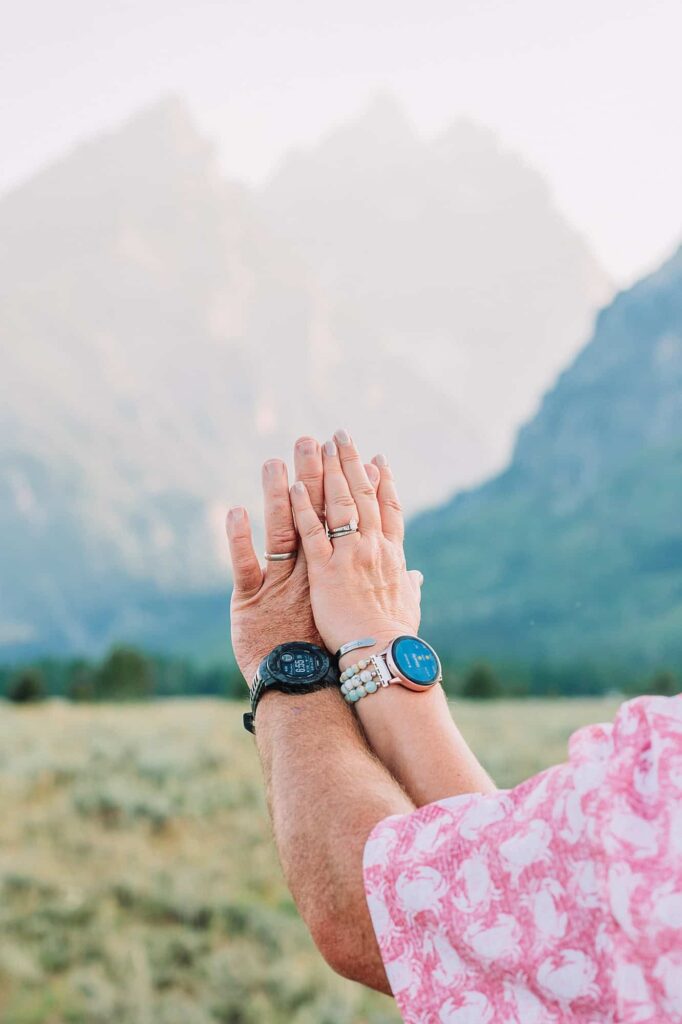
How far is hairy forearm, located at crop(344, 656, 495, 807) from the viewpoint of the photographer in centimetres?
137

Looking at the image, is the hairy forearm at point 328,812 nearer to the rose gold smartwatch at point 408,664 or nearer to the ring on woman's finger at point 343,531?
the rose gold smartwatch at point 408,664

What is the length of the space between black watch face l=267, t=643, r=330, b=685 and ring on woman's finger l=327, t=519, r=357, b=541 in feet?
0.71

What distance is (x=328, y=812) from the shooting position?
1.27 m

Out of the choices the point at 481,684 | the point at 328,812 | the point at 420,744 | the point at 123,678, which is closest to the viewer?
the point at 328,812

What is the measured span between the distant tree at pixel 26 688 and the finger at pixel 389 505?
17560mm

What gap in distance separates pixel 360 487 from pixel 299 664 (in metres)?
0.36

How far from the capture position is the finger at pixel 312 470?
1.71 metres

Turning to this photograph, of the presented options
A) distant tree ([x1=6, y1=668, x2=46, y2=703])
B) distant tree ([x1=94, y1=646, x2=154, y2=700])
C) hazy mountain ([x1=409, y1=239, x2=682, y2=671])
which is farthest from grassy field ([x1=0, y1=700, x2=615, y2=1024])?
hazy mountain ([x1=409, y1=239, x2=682, y2=671])

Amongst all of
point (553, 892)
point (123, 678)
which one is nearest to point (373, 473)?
point (553, 892)

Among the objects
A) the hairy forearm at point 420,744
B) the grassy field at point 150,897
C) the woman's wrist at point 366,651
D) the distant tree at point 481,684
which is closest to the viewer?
the hairy forearm at point 420,744

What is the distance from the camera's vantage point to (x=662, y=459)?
4373 inches

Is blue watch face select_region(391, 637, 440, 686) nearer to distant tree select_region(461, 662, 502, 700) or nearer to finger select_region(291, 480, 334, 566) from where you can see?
finger select_region(291, 480, 334, 566)

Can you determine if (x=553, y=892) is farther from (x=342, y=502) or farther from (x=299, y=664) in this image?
(x=342, y=502)

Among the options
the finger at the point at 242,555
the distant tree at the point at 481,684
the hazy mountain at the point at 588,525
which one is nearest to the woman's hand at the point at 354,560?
the finger at the point at 242,555
